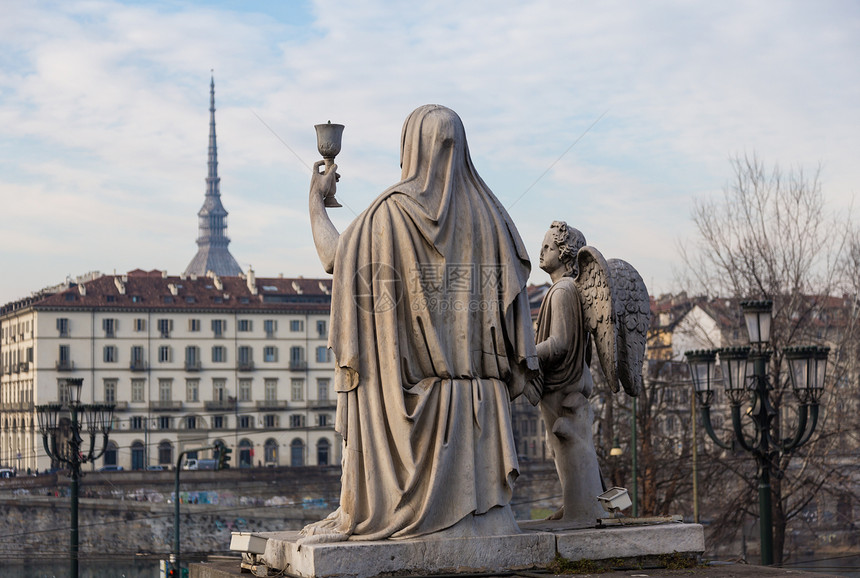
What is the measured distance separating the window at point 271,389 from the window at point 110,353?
12995 mm

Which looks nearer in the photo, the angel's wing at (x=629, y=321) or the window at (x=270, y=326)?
the angel's wing at (x=629, y=321)

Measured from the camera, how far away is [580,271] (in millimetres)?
9039

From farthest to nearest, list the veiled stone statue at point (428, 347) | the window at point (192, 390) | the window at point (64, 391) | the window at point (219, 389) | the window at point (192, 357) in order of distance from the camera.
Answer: the window at point (219, 389)
the window at point (192, 390)
the window at point (192, 357)
the window at point (64, 391)
the veiled stone statue at point (428, 347)

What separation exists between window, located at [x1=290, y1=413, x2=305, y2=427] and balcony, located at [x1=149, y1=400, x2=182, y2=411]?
9.72m

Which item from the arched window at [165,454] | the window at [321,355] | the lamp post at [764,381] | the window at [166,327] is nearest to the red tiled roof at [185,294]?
the window at [166,327]

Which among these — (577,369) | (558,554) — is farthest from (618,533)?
(577,369)

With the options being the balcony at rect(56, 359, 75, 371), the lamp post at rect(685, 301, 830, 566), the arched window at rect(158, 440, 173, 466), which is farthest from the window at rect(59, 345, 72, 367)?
the lamp post at rect(685, 301, 830, 566)

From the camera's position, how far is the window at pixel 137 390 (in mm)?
107688

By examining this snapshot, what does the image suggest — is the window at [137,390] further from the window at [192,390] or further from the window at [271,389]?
the window at [271,389]

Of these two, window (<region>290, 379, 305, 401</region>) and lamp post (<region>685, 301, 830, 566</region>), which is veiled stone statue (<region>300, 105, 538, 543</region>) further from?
window (<region>290, 379, 305, 401</region>)

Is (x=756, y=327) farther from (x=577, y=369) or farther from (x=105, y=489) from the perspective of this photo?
(x=105, y=489)

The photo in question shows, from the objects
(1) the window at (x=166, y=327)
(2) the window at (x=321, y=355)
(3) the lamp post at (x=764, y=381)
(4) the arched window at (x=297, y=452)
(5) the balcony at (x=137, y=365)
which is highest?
(1) the window at (x=166, y=327)

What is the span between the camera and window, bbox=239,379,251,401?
364 ft

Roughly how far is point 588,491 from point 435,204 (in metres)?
2.29
